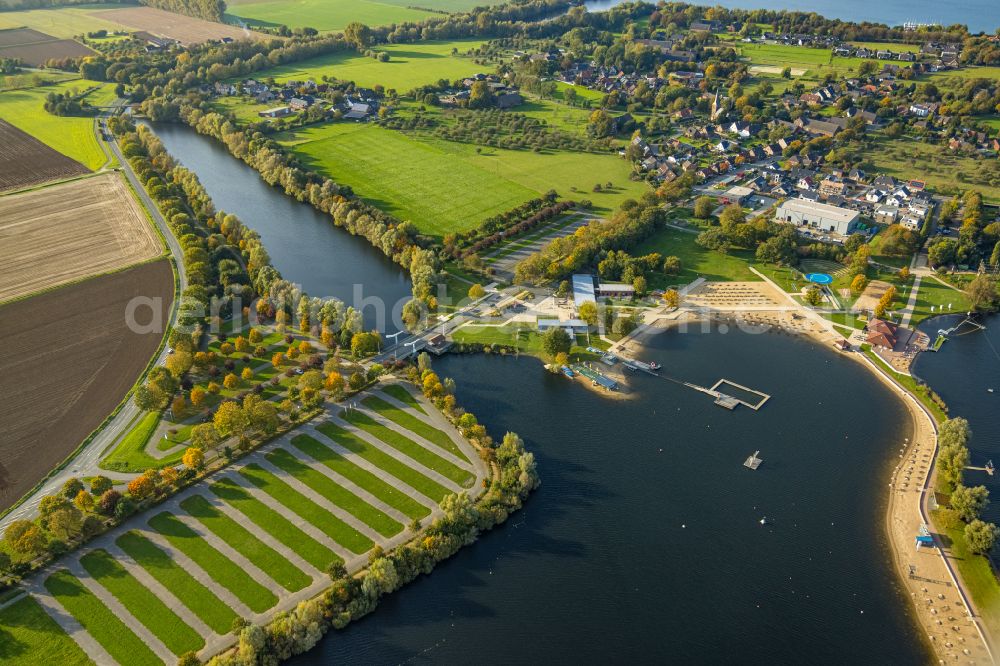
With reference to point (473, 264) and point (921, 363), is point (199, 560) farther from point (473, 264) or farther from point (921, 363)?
point (921, 363)

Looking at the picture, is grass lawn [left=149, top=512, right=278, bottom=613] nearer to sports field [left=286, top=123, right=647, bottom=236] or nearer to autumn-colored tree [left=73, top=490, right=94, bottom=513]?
autumn-colored tree [left=73, top=490, right=94, bottom=513]

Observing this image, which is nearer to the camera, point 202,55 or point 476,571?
point 476,571

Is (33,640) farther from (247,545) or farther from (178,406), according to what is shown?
(178,406)

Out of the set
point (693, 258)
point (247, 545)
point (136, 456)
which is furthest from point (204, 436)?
point (693, 258)

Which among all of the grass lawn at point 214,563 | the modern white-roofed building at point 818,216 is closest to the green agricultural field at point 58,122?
the grass lawn at point 214,563

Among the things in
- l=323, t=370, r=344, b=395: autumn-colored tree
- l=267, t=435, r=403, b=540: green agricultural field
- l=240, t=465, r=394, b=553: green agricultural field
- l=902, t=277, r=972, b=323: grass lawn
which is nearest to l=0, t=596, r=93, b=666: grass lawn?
l=240, t=465, r=394, b=553: green agricultural field

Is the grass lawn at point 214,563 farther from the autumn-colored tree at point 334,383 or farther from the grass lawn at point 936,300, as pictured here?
the grass lawn at point 936,300

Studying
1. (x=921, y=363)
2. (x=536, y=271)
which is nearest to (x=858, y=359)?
(x=921, y=363)
